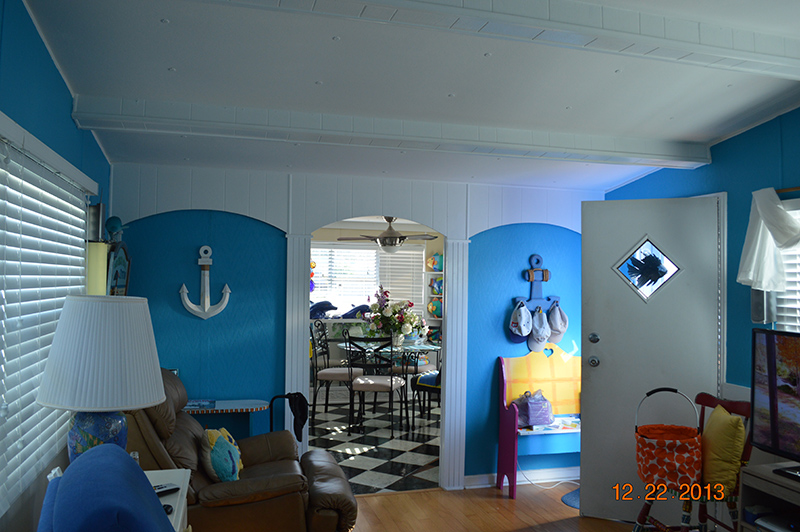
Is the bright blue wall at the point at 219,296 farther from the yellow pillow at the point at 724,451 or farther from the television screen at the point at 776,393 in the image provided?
the television screen at the point at 776,393

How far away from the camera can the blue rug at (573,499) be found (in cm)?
410

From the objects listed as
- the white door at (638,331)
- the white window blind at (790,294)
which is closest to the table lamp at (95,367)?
the white door at (638,331)

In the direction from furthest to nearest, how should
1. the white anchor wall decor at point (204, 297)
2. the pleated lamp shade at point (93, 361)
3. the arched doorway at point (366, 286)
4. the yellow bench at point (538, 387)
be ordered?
the arched doorway at point (366, 286), the yellow bench at point (538, 387), the white anchor wall decor at point (204, 297), the pleated lamp shade at point (93, 361)

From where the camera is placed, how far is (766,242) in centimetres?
302

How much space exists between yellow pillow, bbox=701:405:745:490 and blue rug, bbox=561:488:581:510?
4.04 ft

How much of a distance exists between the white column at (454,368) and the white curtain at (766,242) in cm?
206

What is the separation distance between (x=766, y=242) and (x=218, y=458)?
10.8ft

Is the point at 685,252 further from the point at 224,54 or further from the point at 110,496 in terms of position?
the point at 110,496

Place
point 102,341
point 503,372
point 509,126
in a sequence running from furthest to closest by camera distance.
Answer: point 503,372 < point 509,126 < point 102,341

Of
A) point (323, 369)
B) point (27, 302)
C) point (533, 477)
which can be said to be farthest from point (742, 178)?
point (323, 369)

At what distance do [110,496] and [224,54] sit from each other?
176 cm

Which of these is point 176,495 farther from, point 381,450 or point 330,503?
point 381,450

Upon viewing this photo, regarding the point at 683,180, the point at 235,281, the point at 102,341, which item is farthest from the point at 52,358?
the point at 683,180

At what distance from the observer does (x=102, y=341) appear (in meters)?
1.70
